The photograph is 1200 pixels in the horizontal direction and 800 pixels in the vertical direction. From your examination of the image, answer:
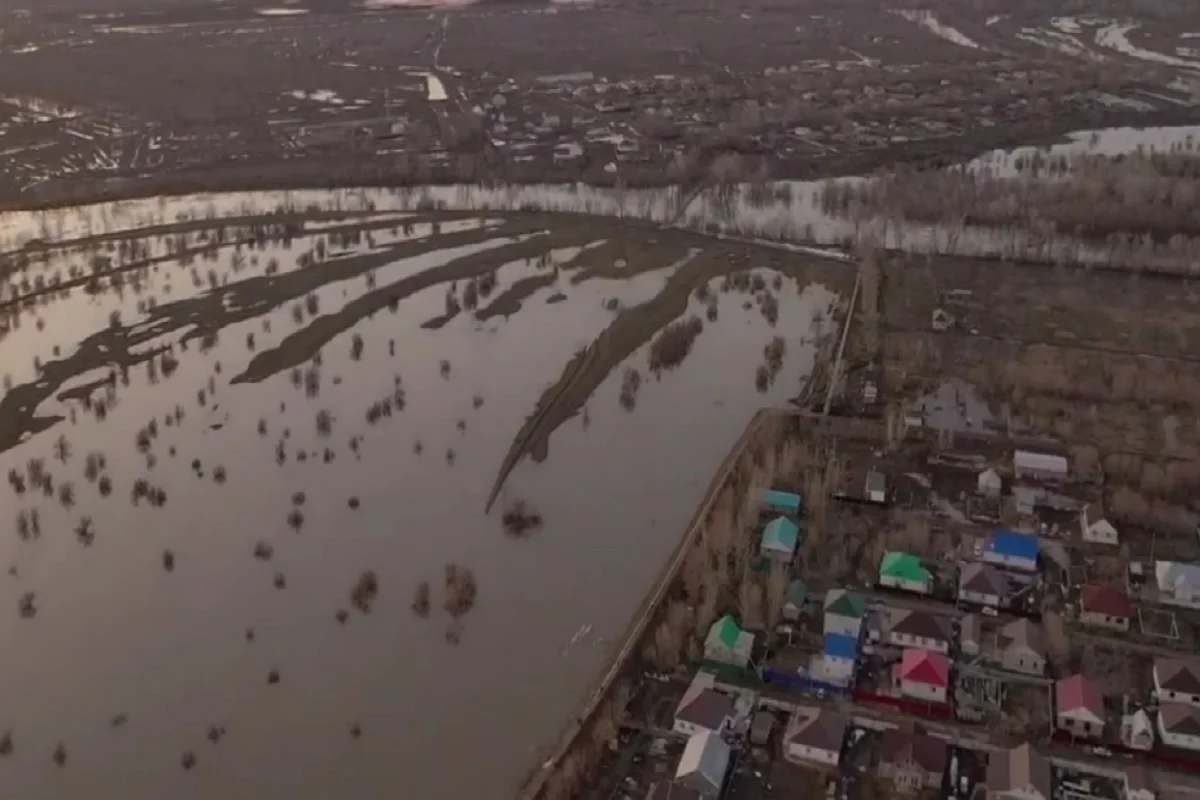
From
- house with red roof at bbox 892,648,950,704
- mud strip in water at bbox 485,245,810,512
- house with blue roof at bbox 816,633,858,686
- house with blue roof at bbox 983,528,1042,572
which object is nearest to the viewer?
house with red roof at bbox 892,648,950,704

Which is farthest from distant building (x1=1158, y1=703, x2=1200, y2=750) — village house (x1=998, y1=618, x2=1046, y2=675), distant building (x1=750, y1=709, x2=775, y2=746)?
distant building (x1=750, y1=709, x2=775, y2=746)

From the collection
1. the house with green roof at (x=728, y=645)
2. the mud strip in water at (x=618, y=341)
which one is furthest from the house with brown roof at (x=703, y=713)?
the mud strip in water at (x=618, y=341)

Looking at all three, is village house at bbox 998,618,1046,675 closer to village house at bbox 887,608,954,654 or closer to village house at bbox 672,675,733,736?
village house at bbox 887,608,954,654

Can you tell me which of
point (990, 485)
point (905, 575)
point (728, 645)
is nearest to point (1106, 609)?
point (905, 575)

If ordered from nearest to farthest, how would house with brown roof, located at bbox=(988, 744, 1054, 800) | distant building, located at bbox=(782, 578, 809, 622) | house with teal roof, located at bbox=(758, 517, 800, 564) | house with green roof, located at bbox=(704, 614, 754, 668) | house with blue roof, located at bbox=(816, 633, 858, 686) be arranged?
house with brown roof, located at bbox=(988, 744, 1054, 800) < house with blue roof, located at bbox=(816, 633, 858, 686) < house with green roof, located at bbox=(704, 614, 754, 668) < distant building, located at bbox=(782, 578, 809, 622) < house with teal roof, located at bbox=(758, 517, 800, 564)

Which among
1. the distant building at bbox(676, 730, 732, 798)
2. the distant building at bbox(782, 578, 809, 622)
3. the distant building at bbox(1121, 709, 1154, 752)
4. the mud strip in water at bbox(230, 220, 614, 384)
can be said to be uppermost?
the mud strip in water at bbox(230, 220, 614, 384)

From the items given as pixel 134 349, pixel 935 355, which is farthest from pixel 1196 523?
pixel 134 349

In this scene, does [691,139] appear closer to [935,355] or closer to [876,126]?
[876,126]

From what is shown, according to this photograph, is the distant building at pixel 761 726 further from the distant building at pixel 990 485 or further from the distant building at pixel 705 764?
the distant building at pixel 990 485
